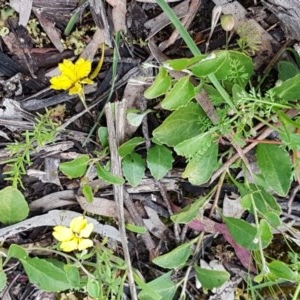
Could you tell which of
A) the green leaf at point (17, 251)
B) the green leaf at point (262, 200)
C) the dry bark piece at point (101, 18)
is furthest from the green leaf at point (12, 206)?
the green leaf at point (262, 200)

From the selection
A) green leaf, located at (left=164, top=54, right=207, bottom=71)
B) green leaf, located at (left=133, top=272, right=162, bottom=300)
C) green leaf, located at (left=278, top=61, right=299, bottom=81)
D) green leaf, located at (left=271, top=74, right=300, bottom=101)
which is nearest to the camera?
green leaf, located at (left=164, top=54, right=207, bottom=71)

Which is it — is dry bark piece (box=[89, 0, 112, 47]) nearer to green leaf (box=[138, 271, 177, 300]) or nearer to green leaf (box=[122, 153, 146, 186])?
green leaf (box=[122, 153, 146, 186])

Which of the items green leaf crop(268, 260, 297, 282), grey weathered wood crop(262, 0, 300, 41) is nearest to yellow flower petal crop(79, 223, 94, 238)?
green leaf crop(268, 260, 297, 282)

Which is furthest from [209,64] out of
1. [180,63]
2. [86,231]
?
[86,231]

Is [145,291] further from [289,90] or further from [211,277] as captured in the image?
[289,90]

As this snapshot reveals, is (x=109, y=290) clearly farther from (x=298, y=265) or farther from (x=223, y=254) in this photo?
(x=298, y=265)

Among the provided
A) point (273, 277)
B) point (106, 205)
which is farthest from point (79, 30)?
point (273, 277)
